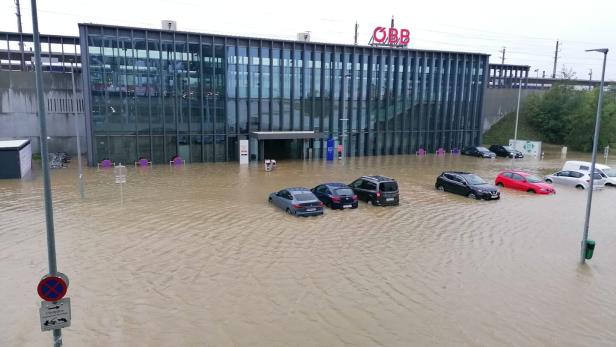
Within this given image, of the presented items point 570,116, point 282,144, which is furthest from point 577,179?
point 570,116

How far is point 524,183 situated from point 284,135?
1924cm

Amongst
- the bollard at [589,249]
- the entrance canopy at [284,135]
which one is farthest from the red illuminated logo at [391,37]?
the bollard at [589,249]

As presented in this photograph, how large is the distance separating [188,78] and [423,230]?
2526 cm

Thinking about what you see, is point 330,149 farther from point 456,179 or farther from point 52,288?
point 52,288

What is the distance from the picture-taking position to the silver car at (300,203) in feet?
61.2

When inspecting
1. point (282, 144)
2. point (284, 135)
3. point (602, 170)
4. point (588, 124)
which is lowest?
point (602, 170)

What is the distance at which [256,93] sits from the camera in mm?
38094

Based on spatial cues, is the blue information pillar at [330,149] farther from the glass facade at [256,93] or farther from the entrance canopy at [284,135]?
the entrance canopy at [284,135]

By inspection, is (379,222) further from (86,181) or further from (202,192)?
(86,181)

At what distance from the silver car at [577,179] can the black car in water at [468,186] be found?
727 cm

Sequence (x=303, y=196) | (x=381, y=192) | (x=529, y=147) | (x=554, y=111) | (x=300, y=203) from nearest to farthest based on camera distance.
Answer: (x=300, y=203) < (x=303, y=196) < (x=381, y=192) < (x=529, y=147) < (x=554, y=111)

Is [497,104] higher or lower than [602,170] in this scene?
higher

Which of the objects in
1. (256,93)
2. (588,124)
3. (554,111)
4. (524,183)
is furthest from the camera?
(554,111)

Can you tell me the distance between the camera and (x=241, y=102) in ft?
124
